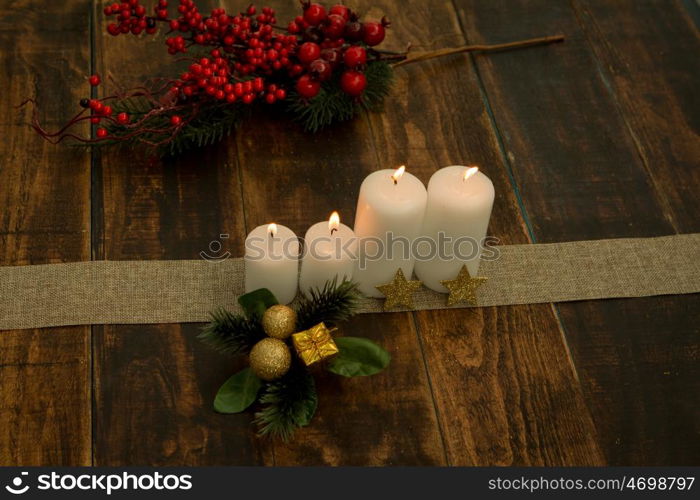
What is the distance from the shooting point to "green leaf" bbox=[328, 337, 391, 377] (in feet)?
3.16

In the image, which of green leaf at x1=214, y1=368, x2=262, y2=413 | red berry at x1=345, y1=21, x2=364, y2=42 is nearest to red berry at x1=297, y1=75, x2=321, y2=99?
red berry at x1=345, y1=21, x2=364, y2=42

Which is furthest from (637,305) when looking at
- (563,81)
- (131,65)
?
(131,65)

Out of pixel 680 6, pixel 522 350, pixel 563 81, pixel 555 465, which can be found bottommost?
pixel 555 465

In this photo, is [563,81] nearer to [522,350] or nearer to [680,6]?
[680,6]

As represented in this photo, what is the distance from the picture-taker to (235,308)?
108cm

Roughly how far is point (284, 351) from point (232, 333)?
0.07 metres

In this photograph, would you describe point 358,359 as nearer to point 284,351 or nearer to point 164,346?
point 284,351

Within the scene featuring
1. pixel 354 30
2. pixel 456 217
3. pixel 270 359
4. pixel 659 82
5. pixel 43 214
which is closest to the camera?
pixel 270 359

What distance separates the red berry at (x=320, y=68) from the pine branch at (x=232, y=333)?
1.41ft

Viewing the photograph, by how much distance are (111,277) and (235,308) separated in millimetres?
176

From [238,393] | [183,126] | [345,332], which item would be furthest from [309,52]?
[238,393]

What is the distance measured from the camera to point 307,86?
1.23 m

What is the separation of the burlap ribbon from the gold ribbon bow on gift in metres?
0.16

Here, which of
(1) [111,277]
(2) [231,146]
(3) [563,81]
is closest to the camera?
(1) [111,277]
